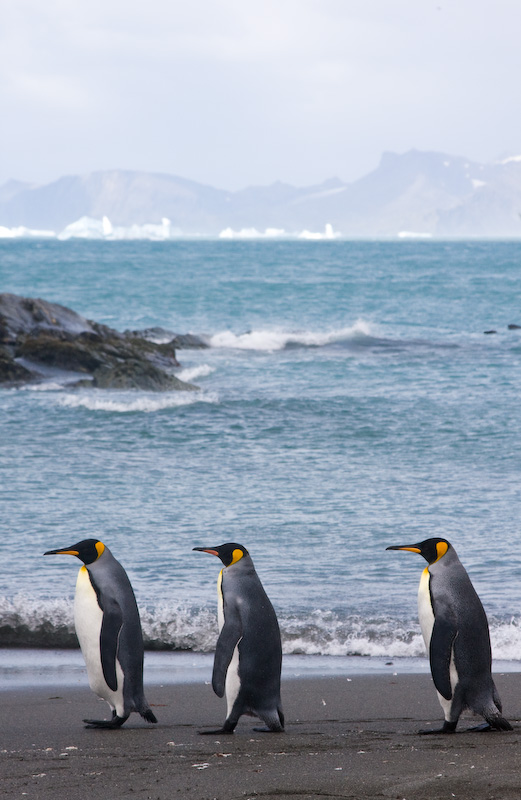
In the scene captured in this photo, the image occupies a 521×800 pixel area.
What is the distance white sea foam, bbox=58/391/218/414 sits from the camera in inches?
449

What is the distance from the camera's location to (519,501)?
7.20 m

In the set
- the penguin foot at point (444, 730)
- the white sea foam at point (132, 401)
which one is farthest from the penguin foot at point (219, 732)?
the white sea foam at point (132, 401)

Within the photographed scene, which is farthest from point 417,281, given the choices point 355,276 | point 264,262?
point 264,262

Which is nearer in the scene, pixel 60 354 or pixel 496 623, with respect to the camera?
pixel 496 623

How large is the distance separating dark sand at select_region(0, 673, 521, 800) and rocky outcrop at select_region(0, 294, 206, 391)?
9566 millimetres

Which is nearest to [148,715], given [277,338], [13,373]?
[13,373]

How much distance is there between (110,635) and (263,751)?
2.38 feet

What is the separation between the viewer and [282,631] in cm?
480

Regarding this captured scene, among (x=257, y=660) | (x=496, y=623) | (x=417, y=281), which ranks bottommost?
(x=496, y=623)

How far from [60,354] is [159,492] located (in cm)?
727

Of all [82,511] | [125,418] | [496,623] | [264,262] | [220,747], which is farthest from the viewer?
[264,262]

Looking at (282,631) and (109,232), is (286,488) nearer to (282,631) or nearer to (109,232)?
(282,631)

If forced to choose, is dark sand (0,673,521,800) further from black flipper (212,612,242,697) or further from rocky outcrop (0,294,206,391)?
rocky outcrop (0,294,206,391)

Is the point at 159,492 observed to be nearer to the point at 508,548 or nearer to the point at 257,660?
the point at 508,548
